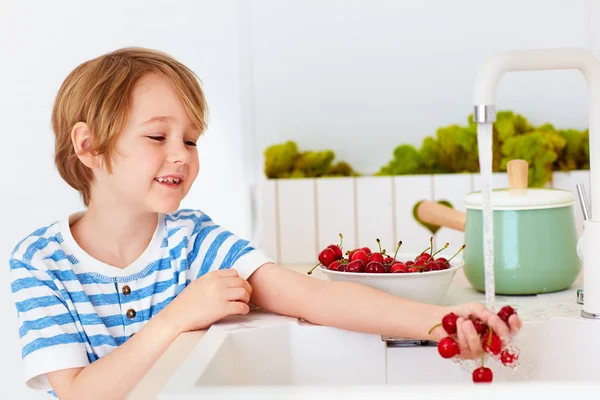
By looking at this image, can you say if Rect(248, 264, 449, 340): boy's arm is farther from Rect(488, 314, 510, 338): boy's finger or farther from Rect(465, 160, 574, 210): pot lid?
Rect(465, 160, 574, 210): pot lid

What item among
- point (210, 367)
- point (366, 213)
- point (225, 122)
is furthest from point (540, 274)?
point (225, 122)

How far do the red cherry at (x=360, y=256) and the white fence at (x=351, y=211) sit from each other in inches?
54.7

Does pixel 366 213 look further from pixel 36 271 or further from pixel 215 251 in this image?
pixel 36 271

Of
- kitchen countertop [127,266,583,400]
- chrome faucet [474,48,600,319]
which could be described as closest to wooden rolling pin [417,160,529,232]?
kitchen countertop [127,266,583,400]

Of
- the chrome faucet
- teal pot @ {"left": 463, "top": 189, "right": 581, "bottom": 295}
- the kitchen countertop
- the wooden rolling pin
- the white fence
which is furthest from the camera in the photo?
the white fence

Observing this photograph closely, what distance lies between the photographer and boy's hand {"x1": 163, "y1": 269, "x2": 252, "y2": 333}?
3.26 ft

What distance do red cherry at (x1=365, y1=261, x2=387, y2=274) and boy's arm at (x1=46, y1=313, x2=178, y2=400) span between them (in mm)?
286

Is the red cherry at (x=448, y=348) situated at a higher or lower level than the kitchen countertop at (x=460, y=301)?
higher

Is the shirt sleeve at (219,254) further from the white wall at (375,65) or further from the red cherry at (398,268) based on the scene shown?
the white wall at (375,65)

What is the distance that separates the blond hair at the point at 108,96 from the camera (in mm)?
1113

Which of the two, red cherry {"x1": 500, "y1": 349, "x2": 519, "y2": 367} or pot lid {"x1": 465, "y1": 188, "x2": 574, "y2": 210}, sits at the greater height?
pot lid {"x1": 465, "y1": 188, "x2": 574, "y2": 210}

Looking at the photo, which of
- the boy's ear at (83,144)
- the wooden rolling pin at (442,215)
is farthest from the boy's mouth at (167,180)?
the wooden rolling pin at (442,215)

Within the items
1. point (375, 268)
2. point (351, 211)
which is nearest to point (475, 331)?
point (375, 268)

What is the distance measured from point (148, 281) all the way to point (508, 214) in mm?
546
